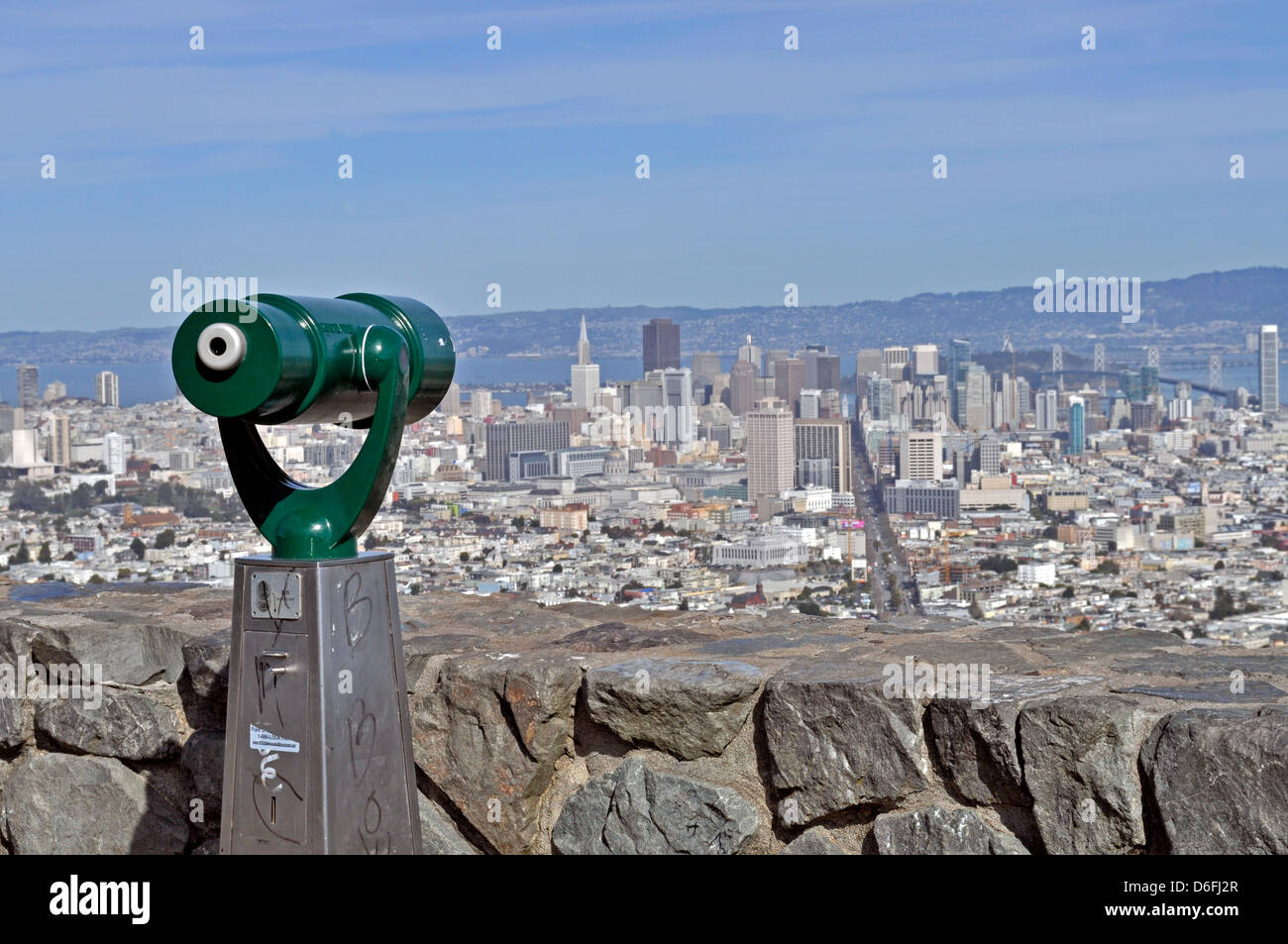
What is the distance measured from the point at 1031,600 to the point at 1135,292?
3414mm

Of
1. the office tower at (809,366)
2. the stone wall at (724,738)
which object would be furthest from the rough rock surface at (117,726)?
the office tower at (809,366)

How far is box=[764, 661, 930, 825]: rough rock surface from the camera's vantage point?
7.57 ft

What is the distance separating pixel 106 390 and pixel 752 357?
5.79 m

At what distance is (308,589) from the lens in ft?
6.15

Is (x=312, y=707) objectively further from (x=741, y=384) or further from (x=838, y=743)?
(x=741, y=384)

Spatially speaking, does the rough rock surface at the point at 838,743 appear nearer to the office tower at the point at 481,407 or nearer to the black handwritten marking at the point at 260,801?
the black handwritten marking at the point at 260,801

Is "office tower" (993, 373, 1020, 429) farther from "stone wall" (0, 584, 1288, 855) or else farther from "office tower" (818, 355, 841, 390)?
"stone wall" (0, 584, 1288, 855)

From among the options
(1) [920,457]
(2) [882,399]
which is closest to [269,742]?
(1) [920,457]

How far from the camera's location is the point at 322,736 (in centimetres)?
188

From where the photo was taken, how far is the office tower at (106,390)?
10.2m

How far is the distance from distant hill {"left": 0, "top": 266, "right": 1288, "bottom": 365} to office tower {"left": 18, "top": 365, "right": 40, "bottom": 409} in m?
0.24

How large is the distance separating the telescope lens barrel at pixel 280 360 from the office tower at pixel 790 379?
32.9 feet

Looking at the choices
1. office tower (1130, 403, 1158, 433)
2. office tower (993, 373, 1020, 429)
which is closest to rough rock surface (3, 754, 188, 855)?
office tower (993, 373, 1020, 429)
